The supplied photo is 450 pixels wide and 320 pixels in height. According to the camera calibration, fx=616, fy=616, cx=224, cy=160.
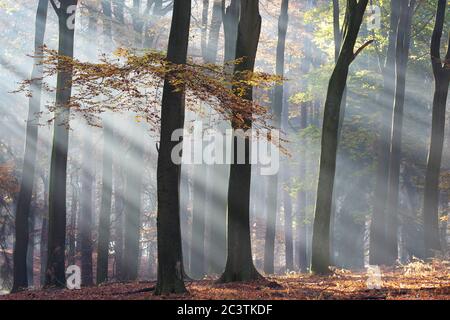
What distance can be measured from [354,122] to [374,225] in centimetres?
770

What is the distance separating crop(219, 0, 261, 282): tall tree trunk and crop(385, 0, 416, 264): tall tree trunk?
32.0ft

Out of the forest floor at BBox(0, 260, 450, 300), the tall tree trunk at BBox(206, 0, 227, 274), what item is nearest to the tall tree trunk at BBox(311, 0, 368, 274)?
the forest floor at BBox(0, 260, 450, 300)

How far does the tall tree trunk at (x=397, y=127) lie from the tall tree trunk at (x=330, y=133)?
260 inches

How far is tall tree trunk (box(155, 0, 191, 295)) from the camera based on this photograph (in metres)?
11.8

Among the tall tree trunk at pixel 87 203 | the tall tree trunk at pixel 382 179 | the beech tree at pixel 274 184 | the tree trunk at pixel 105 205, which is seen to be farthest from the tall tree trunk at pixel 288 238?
the tree trunk at pixel 105 205

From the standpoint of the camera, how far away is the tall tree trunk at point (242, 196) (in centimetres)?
1383

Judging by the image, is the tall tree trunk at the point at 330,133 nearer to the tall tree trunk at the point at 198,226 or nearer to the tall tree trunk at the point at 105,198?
the tall tree trunk at the point at 105,198

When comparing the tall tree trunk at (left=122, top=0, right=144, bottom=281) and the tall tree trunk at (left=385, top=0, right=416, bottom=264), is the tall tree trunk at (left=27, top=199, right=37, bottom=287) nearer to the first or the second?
the tall tree trunk at (left=122, top=0, right=144, bottom=281)

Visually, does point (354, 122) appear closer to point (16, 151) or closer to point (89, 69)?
point (16, 151)

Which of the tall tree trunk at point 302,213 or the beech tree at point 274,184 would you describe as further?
the tall tree trunk at point 302,213

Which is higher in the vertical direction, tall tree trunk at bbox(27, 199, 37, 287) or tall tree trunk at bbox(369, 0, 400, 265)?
tall tree trunk at bbox(369, 0, 400, 265)

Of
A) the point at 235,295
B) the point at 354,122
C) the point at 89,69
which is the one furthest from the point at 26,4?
the point at 235,295

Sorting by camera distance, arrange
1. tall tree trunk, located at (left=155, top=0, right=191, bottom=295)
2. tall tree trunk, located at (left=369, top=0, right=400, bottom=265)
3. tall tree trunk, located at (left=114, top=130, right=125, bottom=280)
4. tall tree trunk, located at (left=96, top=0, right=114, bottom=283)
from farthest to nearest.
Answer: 1. tall tree trunk, located at (left=114, top=130, right=125, bottom=280)
2. tall tree trunk, located at (left=96, top=0, right=114, bottom=283)
3. tall tree trunk, located at (left=369, top=0, right=400, bottom=265)
4. tall tree trunk, located at (left=155, top=0, right=191, bottom=295)

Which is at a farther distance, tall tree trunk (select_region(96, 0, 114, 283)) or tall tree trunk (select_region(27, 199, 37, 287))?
tall tree trunk (select_region(27, 199, 37, 287))
